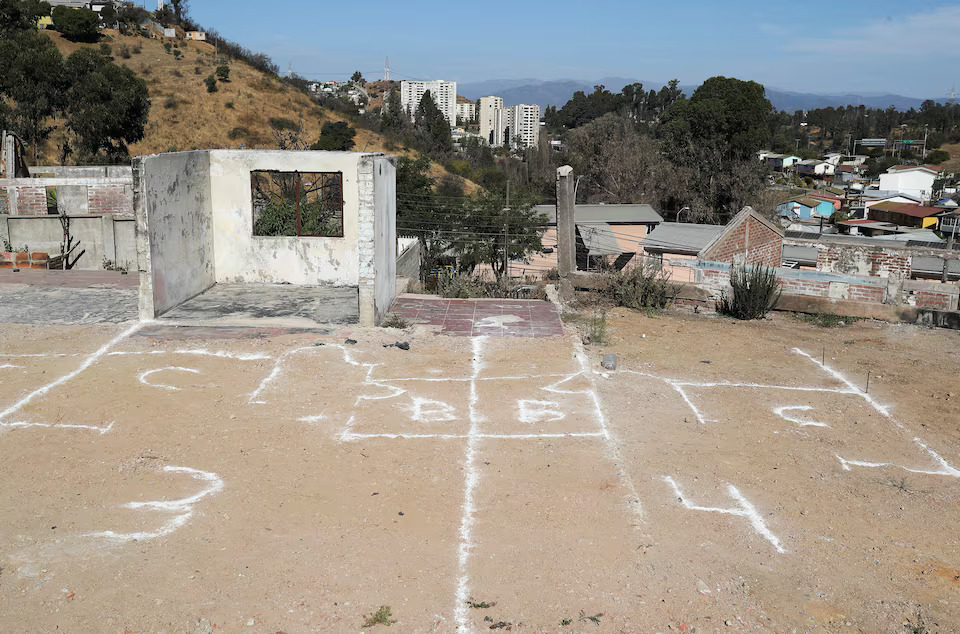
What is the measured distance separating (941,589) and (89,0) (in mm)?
74098

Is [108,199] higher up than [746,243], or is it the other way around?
[108,199]

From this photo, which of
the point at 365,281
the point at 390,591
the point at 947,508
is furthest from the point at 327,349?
the point at 947,508

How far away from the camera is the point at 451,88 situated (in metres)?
133

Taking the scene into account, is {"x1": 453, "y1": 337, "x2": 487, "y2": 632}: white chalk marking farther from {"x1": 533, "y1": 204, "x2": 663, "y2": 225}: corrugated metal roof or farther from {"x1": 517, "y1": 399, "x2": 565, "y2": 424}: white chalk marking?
{"x1": 533, "y1": 204, "x2": 663, "y2": 225}: corrugated metal roof

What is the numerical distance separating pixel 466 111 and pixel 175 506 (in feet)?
415

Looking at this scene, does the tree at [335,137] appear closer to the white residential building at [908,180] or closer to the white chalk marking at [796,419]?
the white chalk marking at [796,419]

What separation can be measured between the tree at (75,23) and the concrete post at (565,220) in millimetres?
53579

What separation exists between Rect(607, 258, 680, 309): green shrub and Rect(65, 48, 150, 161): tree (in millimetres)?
30887

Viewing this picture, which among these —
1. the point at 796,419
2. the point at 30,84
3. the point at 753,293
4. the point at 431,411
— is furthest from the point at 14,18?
Answer: the point at 796,419

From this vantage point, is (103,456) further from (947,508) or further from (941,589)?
(947,508)

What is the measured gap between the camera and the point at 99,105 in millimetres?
36688

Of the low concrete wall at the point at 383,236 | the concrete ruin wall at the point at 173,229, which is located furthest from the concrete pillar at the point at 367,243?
the concrete ruin wall at the point at 173,229

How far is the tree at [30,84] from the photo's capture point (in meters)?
35.5

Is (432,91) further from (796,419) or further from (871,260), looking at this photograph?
(796,419)
